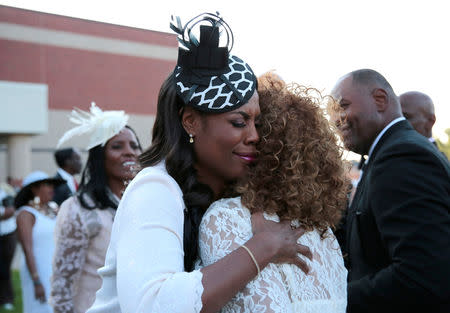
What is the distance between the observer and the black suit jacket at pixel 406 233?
2.57 meters

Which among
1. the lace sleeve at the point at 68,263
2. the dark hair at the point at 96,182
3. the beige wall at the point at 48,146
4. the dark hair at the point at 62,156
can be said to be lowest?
the beige wall at the point at 48,146

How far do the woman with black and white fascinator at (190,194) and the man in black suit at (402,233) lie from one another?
0.65 m

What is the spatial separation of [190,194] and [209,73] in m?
0.46

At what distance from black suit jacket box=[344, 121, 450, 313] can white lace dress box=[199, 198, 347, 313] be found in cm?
75

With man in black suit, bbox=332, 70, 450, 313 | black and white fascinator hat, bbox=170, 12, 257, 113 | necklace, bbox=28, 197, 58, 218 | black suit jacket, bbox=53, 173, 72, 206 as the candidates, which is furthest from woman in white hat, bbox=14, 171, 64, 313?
black and white fascinator hat, bbox=170, 12, 257, 113

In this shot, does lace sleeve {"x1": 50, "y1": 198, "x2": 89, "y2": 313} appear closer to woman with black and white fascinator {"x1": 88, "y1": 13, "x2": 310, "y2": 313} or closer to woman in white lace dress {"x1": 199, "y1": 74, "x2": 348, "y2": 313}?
woman with black and white fascinator {"x1": 88, "y1": 13, "x2": 310, "y2": 313}

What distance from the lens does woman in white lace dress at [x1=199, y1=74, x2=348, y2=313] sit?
180 centimetres

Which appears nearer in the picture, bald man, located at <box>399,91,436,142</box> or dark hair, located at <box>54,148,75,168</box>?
bald man, located at <box>399,91,436,142</box>

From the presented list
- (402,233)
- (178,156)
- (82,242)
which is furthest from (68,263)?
(402,233)

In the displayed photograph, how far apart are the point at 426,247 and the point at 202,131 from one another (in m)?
1.26

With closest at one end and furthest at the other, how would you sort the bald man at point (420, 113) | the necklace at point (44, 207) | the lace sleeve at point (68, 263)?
the lace sleeve at point (68, 263), the bald man at point (420, 113), the necklace at point (44, 207)

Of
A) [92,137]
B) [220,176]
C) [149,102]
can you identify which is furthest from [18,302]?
[149,102]

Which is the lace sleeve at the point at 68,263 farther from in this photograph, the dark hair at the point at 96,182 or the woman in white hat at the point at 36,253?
the woman in white hat at the point at 36,253

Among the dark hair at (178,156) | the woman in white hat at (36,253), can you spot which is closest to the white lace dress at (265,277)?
the dark hair at (178,156)
